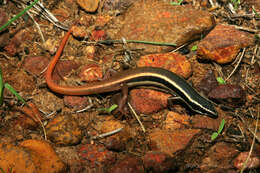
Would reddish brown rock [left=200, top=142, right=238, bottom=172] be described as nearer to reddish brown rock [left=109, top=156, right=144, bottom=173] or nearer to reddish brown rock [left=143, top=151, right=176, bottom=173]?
reddish brown rock [left=143, top=151, right=176, bottom=173]

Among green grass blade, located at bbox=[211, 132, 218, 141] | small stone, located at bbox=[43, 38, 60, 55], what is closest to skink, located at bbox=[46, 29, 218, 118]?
small stone, located at bbox=[43, 38, 60, 55]

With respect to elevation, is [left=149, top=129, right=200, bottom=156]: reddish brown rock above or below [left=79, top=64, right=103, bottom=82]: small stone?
below

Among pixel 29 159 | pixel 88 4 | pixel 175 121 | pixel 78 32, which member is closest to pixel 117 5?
pixel 88 4

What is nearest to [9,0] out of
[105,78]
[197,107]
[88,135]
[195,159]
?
[105,78]

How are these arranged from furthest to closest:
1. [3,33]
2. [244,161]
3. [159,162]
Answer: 1. [3,33]
2. [244,161]
3. [159,162]

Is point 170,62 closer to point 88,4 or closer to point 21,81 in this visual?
point 88,4
